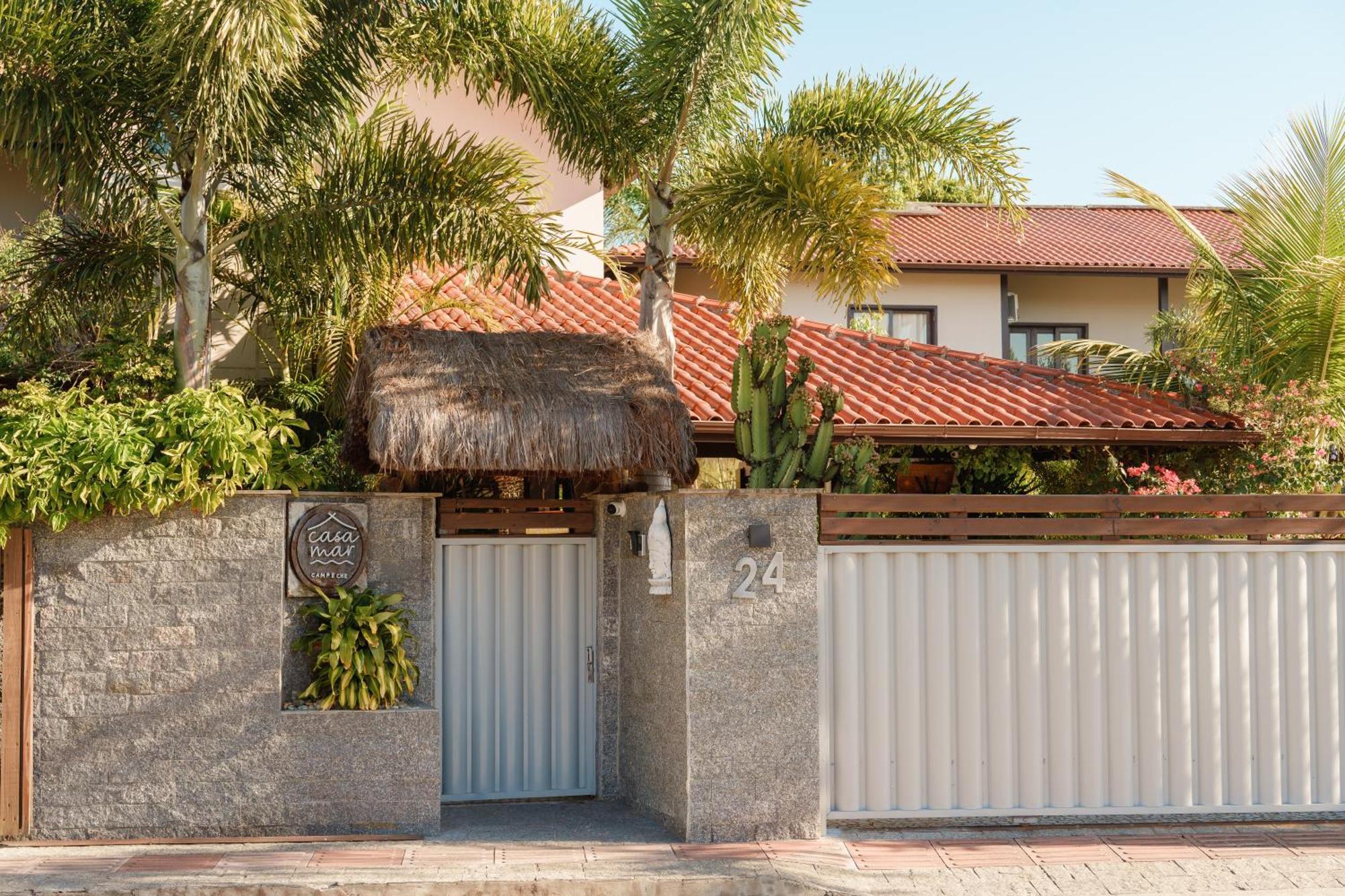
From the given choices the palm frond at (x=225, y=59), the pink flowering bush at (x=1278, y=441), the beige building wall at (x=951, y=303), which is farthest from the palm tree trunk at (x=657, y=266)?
the beige building wall at (x=951, y=303)

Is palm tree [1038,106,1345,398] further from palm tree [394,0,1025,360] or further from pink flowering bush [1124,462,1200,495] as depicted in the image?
palm tree [394,0,1025,360]

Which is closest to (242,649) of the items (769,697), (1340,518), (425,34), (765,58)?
(769,697)

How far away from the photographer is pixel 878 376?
14727 millimetres

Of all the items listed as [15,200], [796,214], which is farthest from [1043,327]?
[15,200]

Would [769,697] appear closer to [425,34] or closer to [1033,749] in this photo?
[1033,749]

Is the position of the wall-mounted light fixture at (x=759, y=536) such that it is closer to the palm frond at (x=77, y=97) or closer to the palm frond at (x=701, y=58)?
the palm frond at (x=701, y=58)

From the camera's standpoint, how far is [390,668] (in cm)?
909

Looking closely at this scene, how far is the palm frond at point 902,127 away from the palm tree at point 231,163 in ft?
8.65

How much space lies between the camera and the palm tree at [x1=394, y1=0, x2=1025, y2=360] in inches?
402

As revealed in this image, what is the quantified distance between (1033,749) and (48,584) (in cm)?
692

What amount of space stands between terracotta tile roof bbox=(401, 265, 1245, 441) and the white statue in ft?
12.7

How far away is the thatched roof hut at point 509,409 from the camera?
916 centimetres

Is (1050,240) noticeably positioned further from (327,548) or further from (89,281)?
(327,548)

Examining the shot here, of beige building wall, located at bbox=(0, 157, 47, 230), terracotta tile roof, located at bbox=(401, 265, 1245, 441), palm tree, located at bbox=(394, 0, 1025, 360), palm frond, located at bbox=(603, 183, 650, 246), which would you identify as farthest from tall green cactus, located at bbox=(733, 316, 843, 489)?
palm frond, located at bbox=(603, 183, 650, 246)
